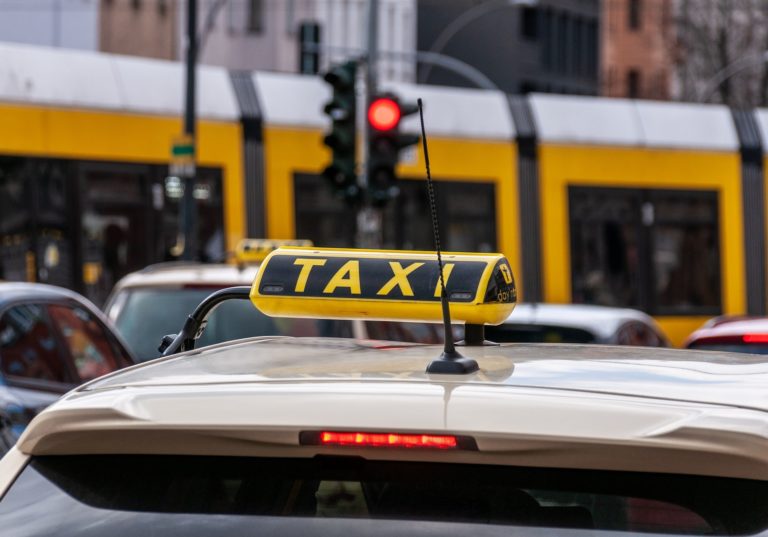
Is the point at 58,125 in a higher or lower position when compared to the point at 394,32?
lower

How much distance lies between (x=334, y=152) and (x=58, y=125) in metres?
2.65

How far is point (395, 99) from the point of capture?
17.9 meters

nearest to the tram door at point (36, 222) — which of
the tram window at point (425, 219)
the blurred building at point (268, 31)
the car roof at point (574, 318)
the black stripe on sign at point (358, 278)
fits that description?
the tram window at point (425, 219)

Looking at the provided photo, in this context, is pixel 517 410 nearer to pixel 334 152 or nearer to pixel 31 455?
pixel 31 455

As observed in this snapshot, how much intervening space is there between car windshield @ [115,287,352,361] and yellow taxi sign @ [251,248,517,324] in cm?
676

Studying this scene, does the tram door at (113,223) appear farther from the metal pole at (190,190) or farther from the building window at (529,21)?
the building window at (529,21)

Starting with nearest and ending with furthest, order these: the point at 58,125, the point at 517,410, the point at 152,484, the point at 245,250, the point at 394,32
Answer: the point at 517,410 < the point at 152,484 < the point at 245,250 < the point at 58,125 < the point at 394,32

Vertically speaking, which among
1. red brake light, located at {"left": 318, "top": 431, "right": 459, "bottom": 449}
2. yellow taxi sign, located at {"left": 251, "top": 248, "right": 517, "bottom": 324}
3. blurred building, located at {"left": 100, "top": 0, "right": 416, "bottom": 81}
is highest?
blurred building, located at {"left": 100, "top": 0, "right": 416, "bottom": 81}

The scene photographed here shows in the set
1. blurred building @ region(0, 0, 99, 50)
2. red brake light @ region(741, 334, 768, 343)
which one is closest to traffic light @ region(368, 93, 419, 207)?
red brake light @ region(741, 334, 768, 343)

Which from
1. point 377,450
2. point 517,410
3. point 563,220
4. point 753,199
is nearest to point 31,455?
point 377,450

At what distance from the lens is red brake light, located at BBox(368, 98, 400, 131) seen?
17.8m

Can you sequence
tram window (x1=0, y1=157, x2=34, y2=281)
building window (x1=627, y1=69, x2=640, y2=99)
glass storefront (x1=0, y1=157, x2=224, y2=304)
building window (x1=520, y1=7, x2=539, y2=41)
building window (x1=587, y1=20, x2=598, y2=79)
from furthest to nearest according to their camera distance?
1. building window (x1=627, y1=69, x2=640, y2=99)
2. building window (x1=587, y1=20, x2=598, y2=79)
3. building window (x1=520, y1=7, x2=539, y2=41)
4. glass storefront (x1=0, y1=157, x2=224, y2=304)
5. tram window (x1=0, y1=157, x2=34, y2=281)

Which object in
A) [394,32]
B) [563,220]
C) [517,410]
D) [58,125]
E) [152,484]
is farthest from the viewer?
[394,32]

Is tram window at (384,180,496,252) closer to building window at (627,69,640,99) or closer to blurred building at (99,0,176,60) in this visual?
blurred building at (99,0,176,60)
